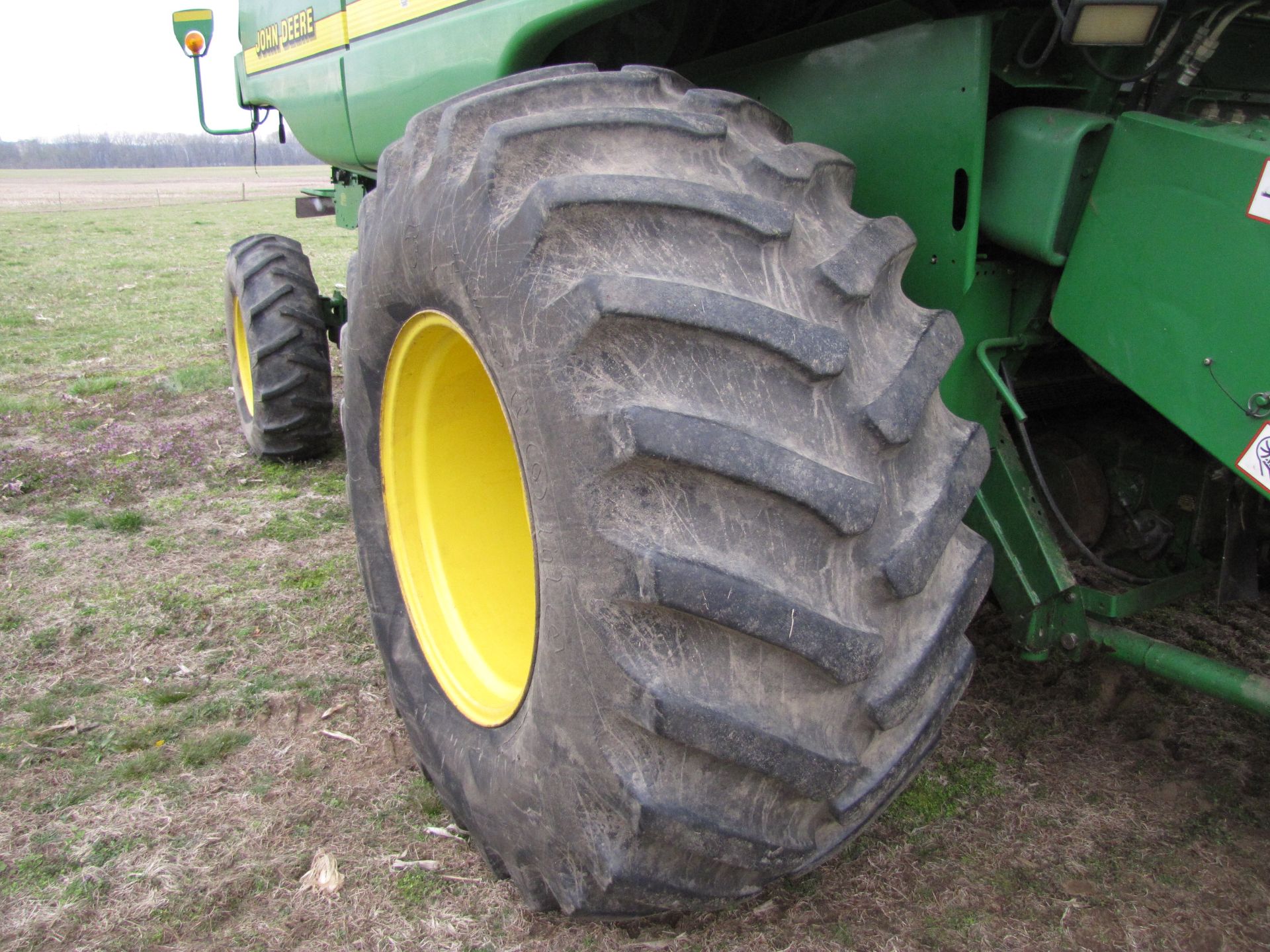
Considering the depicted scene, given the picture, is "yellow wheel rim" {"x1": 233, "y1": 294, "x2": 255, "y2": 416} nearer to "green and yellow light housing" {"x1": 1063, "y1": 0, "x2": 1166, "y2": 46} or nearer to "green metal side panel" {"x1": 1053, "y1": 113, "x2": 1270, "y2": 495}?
"green metal side panel" {"x1": 1053, "y1": 113, "x2": 1270, "y2": 495}

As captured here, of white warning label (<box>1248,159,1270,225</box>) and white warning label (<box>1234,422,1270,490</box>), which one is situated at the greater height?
white warning label (<box>1248,159,1270,225</box>)

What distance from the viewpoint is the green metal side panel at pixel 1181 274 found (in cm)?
136

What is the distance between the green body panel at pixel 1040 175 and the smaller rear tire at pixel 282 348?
298cm

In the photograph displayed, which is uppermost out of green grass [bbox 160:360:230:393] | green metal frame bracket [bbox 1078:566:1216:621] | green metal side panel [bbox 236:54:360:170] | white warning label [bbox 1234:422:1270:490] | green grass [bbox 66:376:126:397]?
green metal side panel [bbox 236:54:360:170]

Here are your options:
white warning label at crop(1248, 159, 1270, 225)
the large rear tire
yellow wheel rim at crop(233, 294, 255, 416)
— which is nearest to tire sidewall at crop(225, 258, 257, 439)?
yellow wheel rim at crop(233, 294, 255, 416)

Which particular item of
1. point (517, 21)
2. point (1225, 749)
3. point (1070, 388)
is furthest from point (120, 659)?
point (1225, 749)

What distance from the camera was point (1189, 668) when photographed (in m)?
1.81

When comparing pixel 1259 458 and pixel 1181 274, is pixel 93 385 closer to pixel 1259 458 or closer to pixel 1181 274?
pixel 1181 274

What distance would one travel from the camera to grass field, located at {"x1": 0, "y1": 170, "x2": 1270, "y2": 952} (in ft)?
6.02

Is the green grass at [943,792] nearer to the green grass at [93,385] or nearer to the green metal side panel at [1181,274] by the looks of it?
the green metal side panel at [1181,274]

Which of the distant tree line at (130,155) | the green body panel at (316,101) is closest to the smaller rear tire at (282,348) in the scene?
the green body panel at (316,101)

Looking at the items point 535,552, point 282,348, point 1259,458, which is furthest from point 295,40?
point 1259,458

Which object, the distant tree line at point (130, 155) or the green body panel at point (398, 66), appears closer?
the green body panel at point (398, 66)

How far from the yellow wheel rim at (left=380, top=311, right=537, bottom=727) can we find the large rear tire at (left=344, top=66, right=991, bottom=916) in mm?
402
